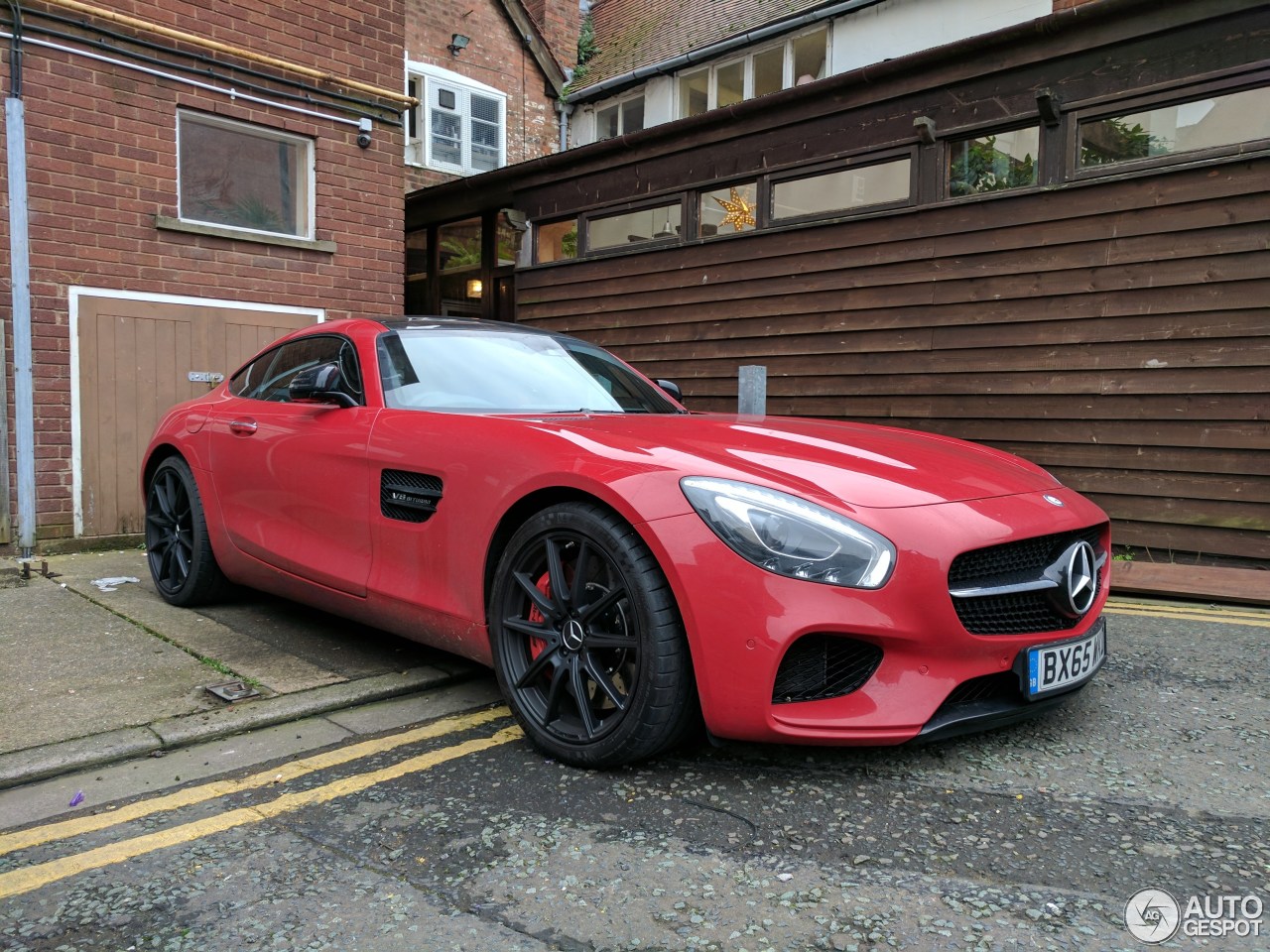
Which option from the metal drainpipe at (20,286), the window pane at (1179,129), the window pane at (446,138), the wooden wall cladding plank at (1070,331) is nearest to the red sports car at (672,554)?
the metal drainpipe at (20,286)

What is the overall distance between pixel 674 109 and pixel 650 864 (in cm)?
1511

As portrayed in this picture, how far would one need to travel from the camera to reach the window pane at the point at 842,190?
26.4 ft

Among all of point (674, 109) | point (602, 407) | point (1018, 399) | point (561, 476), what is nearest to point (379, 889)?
point (561, 476)

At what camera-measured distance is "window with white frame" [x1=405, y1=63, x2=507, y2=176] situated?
14.9 meters

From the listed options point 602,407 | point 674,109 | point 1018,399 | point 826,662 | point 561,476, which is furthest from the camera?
point 674,109

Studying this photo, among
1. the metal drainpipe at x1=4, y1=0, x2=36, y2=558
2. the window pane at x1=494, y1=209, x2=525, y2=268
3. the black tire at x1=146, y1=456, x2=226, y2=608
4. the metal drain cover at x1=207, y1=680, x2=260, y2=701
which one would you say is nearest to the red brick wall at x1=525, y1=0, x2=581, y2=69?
the window pane at x1=494, y1=209, x2=525, y2=268

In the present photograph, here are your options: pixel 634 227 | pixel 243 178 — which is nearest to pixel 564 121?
pixel 634 227

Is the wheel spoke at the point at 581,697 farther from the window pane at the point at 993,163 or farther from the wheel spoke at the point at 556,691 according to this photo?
the window pane at the point at 993,163

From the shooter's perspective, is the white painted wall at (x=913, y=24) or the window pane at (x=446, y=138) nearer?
the white painted wall at (x=913, y=24)

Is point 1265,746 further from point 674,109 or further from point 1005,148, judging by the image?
point 674,109

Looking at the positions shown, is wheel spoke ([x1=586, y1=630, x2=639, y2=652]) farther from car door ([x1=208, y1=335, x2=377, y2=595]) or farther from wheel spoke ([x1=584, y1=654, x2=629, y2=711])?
car door ([x1=208, y1=335, x2=377, y2=595])

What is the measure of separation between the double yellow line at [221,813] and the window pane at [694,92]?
14317mm

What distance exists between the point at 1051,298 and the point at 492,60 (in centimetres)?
1203

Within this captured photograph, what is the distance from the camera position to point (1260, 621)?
15.9 ft
